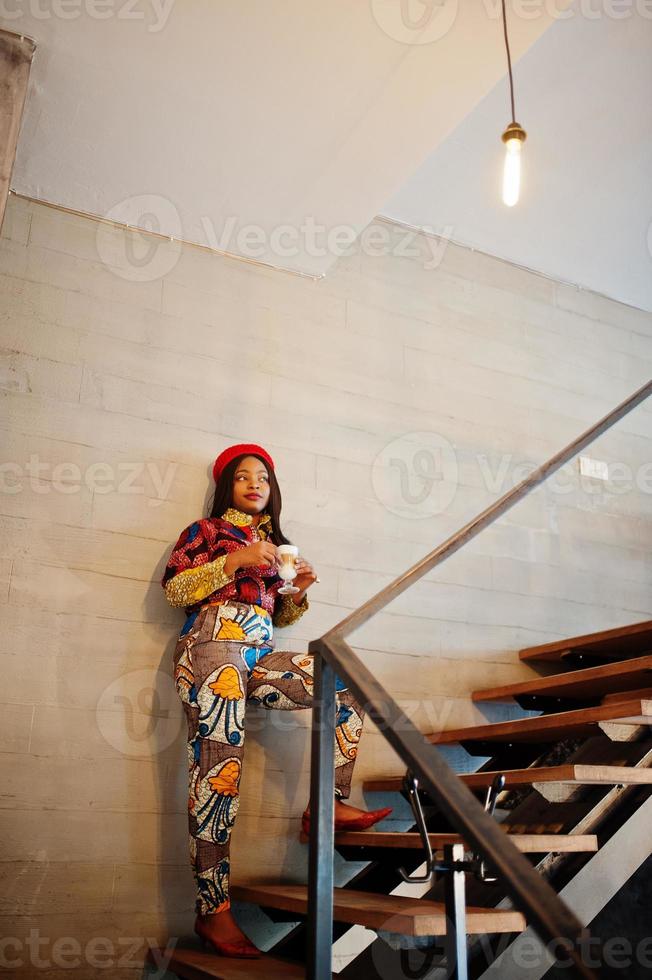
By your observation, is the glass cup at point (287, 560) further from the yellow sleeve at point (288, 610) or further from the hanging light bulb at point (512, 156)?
the hanging light bulb at point (512, 156)

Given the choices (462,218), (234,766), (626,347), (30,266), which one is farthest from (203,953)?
(626,347)

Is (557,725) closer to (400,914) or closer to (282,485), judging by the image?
(400,914)

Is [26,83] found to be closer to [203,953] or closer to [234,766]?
[234,766]

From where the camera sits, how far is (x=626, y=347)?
4.41 m

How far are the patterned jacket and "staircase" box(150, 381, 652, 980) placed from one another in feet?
2.40

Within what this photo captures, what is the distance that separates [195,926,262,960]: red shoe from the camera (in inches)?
90.7

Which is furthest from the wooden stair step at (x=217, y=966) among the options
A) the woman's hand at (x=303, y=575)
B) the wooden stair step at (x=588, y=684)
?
the wooden stair step at (x=588, y=684)

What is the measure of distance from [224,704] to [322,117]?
1.89 metres

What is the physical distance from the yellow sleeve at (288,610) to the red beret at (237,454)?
473 mm

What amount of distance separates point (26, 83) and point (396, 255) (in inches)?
70.9

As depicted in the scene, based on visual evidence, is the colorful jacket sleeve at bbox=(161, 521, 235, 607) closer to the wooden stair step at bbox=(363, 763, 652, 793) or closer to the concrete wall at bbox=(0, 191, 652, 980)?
the concrete wall at bbox=(0, 191, 652, 980)

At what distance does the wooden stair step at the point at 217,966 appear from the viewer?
204cm

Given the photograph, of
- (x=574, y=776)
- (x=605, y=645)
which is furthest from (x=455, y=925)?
(x=605, y=645)

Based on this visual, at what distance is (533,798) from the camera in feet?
9.41
